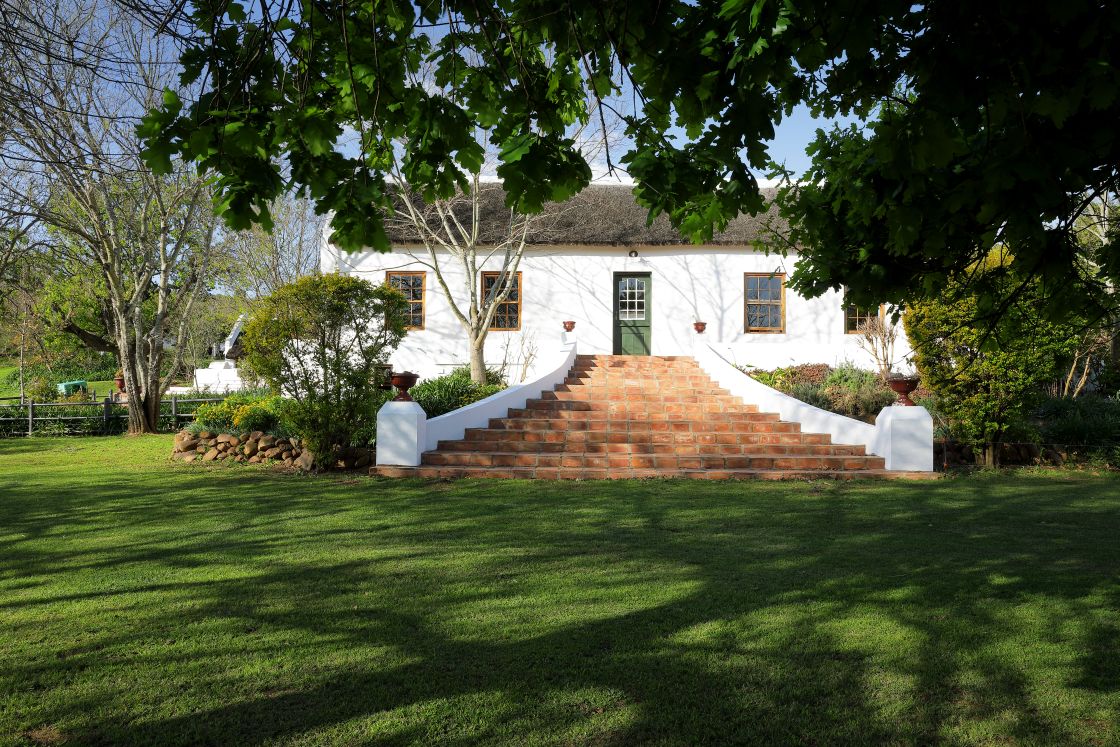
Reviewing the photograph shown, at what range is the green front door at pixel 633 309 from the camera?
20.0 meters

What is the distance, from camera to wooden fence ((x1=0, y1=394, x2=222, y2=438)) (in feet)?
57.5

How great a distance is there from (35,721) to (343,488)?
657 centimetres

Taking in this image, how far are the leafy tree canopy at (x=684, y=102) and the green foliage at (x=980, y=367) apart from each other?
23.6 feet

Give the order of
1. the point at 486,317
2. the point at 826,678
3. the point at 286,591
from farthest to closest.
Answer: the point at 486,317 → the point at 286,591 → the point at 826,678

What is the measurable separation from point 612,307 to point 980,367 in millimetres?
9985

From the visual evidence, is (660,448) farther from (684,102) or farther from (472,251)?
(684,102)

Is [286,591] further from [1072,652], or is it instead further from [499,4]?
→ [1072,652]

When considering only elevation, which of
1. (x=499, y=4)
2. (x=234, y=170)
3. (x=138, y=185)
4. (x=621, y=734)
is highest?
(x=138, y=185)

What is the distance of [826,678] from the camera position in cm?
382

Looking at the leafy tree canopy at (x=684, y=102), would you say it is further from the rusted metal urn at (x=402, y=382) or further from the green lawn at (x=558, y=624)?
the rusted metal urn at (x=402, y=382)

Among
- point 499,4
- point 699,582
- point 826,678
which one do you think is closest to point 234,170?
point 499,4

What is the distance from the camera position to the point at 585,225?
20391 millimetres

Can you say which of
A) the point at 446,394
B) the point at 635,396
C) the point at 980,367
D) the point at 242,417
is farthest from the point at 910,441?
the point at 242,417

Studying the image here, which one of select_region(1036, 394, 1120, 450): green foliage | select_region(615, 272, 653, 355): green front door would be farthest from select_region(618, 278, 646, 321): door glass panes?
select_region(1036, 394, 1120, 450): green foliage
